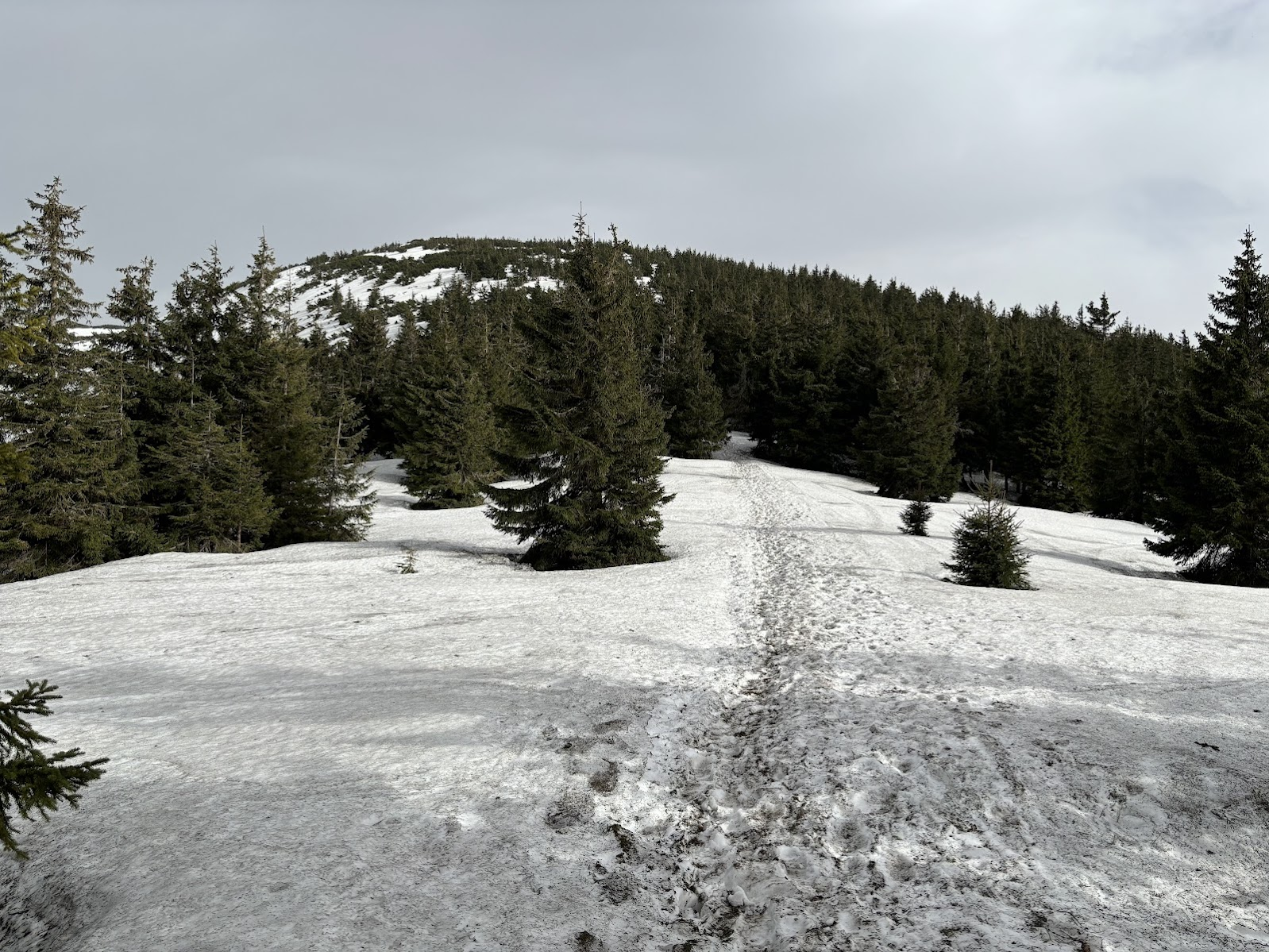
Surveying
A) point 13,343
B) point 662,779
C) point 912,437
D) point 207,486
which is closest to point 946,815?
point 662,779

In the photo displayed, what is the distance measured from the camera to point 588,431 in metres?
18.7

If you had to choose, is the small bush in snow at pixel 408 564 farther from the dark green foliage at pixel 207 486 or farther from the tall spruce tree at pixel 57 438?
the tall spruce tree at pixel 57 438

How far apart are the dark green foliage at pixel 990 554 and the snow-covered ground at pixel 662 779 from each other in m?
1.83

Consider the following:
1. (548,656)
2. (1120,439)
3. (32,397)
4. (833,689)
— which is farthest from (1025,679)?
(1120,439)

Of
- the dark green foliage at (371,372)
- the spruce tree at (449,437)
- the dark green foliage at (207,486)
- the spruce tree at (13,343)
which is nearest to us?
the spruce tree at (13,343)

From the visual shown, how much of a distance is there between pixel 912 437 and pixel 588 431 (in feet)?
95.0

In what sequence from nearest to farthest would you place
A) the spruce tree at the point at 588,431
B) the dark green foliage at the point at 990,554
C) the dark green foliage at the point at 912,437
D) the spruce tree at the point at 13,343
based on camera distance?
1. the spruce tree at the point at 13,343
2. the dark green foliage at the point at 990,554
3. the spruce tree at the point at 588,431
4. the dark green foliage at the point at 912,437

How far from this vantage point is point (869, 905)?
487 centimetres

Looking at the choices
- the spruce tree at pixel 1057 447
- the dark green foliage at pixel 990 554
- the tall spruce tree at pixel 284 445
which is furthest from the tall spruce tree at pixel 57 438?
the spruce tree at pixel 1057 447

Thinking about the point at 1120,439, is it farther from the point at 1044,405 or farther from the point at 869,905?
the point at 869,905

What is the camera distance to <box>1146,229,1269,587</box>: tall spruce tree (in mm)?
21297

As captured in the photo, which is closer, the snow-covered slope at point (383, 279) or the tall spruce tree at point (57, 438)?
the tall spruce tree at point (57, 438)

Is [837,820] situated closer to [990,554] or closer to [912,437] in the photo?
[990,554]

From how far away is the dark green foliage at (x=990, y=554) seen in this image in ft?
51.8
